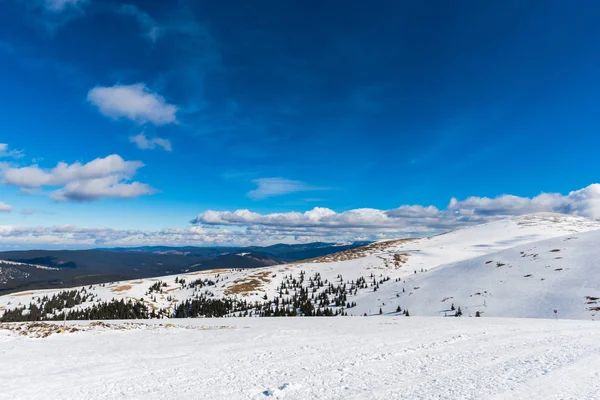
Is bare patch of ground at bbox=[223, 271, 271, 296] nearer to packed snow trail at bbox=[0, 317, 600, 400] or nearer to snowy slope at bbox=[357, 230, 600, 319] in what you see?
snowy slope at bbox=[357, 230, 600, 319]

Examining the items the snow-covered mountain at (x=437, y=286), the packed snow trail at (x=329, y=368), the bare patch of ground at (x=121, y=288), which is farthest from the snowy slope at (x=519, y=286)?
the bare patch of ground at (x=121, y=288)

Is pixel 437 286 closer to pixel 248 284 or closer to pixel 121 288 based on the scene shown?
pixel 248 284

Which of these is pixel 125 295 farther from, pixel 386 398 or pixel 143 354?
pixel 386 398

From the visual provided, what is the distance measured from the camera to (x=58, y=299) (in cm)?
11931

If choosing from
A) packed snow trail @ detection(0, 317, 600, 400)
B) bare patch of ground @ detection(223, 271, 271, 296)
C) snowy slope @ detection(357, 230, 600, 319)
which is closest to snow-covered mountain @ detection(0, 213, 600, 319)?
snowy slope @ detection(357, 230, 600, 319)

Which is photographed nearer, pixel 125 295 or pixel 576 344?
pixel 576 344

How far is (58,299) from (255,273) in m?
79.5

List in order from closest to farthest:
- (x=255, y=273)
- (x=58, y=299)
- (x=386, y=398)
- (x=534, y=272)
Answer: (x=386, y=398) < (x=534, y=272) < (x=58, y=299) < (x=255, y=273)

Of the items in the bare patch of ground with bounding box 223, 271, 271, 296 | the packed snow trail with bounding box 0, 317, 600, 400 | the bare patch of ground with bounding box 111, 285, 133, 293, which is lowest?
the bare patch of ground with bounding box 111, 285, 133, 293

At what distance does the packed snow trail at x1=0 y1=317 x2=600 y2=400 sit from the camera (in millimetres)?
11961

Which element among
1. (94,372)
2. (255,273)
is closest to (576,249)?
(94,372)

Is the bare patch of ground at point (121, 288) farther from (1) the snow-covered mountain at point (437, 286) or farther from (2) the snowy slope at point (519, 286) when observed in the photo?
(2) the snowy slope at point (519, 286)

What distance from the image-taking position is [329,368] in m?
15.6

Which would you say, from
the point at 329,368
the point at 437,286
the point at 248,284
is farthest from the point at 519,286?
the point at 248,284
